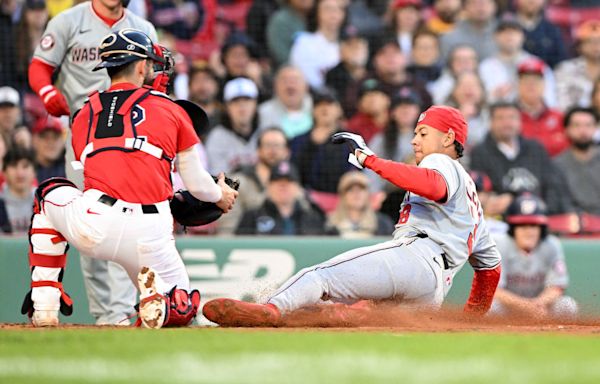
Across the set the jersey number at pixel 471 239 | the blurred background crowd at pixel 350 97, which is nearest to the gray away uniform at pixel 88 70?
the blurred background crowd at pixel 350 97

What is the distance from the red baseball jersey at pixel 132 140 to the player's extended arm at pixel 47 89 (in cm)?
139

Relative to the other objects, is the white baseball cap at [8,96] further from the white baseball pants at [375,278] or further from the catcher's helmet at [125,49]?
the white baseball pants at [375,278]

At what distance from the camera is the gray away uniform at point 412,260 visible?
258 inches

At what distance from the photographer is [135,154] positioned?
6.47m

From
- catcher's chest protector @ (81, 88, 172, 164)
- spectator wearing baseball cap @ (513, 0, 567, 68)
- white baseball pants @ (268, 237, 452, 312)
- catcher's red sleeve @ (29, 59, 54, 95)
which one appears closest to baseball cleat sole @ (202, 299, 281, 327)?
white baseball pants @ (268, 237, 452, 312)

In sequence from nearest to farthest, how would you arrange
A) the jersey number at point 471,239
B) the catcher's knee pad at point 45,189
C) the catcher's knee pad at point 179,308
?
the catcher's knee pad at point 179,308
the catcher's knee pad at point 45,189
the jersey number at point 471,239

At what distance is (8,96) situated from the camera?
11430 mm

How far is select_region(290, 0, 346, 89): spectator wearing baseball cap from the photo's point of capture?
41.1 ft

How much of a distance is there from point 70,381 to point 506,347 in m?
2.14

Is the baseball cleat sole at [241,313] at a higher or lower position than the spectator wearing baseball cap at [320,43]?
lower

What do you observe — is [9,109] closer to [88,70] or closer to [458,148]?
[88,70]

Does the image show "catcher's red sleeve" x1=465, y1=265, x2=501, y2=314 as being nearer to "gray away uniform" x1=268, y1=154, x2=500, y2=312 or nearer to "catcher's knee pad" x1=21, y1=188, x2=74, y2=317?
"gray away uniform" x1=268, y1=154, x2=500, y2=312

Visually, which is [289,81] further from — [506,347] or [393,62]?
[506,347]

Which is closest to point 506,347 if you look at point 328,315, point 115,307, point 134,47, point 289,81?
point 328,315
